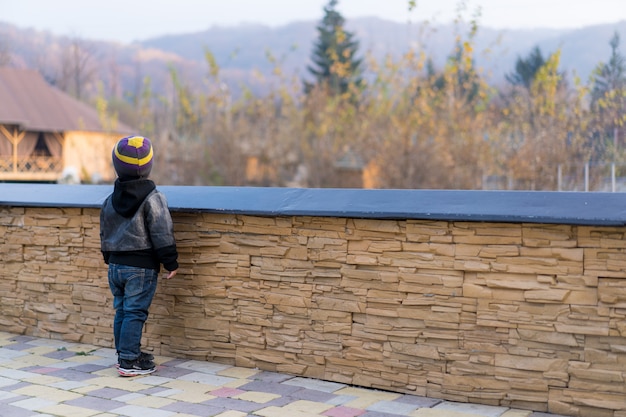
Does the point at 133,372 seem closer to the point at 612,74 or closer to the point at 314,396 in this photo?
the point at 314,396

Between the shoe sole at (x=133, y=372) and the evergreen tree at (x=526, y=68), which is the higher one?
the evergreen tree at (x=526, y=68)

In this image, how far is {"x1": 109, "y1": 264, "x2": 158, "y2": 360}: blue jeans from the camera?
536 centimetres

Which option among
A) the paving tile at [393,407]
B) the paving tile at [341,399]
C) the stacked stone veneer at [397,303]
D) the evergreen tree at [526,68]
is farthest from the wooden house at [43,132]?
the paving tile at [393,407]

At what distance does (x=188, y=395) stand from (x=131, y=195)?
1.39 meters

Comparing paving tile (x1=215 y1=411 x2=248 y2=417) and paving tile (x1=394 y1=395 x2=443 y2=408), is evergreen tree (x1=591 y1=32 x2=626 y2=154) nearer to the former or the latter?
paving tile (x1=394 y1=395 x2=443 y2=408)

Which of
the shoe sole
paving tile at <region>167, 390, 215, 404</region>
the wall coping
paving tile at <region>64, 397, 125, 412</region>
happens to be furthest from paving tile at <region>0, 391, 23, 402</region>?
the wall coping

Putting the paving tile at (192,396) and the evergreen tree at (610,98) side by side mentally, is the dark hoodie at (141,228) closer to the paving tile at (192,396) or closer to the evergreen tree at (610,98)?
the paving tile at (192,396)

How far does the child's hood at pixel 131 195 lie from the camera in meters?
5.38

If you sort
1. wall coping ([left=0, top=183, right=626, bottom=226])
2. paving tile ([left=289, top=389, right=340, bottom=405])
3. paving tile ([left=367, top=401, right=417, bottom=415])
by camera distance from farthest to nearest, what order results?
paving tile ([left=289, top=389, right=340, bottom=405]) → paving tile ([left=367, top=401, right=417, bottom=415]) → wall coping ([left=0, top=183, right=626, bottom=226])

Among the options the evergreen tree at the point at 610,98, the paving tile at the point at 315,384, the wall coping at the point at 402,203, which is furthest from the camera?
the evergreen tree at the point at 610,98

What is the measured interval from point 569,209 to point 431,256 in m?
0.84

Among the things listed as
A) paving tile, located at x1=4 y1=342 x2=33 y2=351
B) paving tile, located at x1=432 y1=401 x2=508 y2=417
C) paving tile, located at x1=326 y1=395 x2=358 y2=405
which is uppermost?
paving tile, located at x1=432 y1=401 x2=508 y2=417

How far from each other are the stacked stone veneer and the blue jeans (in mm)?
345

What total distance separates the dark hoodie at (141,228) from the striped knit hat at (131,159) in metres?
0.05
